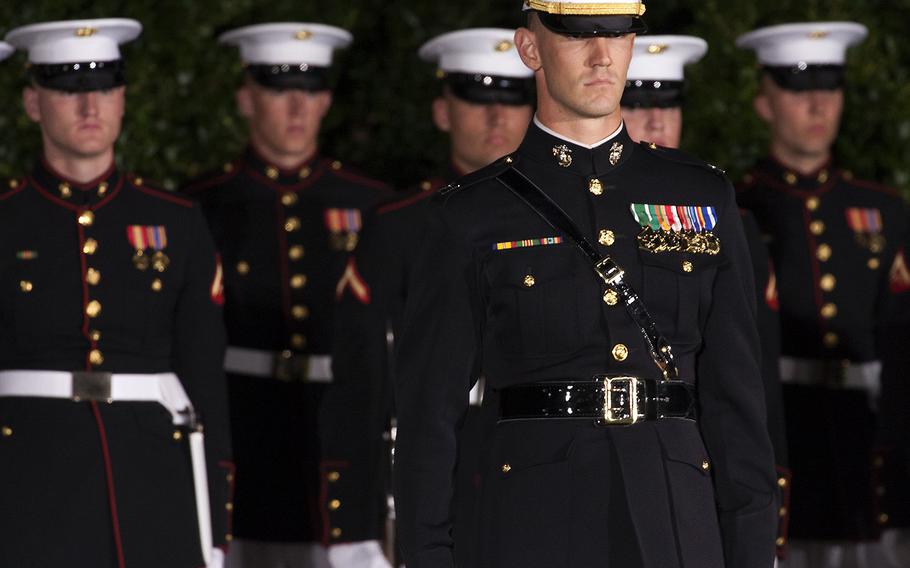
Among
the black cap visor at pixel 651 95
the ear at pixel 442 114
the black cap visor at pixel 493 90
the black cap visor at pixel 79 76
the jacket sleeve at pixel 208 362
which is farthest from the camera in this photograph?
the ear at pixel 442 114

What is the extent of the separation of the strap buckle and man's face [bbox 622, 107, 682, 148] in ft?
10.6

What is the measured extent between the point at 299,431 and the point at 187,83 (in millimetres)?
1952

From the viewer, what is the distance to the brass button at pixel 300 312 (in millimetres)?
8680

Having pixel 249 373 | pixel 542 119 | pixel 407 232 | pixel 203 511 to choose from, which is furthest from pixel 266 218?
pixel 542 119

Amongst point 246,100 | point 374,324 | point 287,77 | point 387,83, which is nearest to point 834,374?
point 374,324

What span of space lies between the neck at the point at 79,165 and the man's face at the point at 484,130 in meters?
1.44

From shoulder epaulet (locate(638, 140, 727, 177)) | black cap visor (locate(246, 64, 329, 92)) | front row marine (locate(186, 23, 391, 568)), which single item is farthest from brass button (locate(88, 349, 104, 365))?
shoulder epaulet (locate(638, 140, 727, 177))

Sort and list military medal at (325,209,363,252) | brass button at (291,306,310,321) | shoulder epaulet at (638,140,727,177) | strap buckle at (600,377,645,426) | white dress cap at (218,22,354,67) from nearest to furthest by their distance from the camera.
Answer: strap buckle at (600,377,645,426)
shoulder epaulet at (638,140,727,177)
brass button at (291,306,310,321)
military medal at (325,209,363,252)
white dress cap at (218,22,354,67)

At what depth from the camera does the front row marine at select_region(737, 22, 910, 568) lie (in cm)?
858

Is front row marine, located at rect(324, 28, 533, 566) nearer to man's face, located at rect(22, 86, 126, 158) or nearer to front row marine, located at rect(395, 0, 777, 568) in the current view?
man's face, located at rect(22, 86, 126, 158)

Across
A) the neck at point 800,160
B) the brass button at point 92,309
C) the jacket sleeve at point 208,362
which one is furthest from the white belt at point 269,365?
the neck at point 800,160

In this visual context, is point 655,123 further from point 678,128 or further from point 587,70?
point 587,70

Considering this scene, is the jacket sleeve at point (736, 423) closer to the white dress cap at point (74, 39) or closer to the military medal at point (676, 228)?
the military medal at point (676, 228)

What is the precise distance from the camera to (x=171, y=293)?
23.2ft
